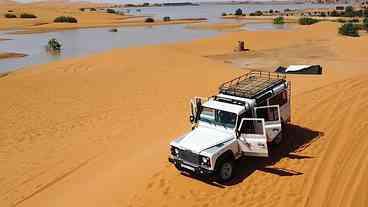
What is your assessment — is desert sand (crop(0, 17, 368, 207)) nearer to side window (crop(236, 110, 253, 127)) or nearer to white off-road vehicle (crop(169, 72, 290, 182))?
white off-road vehicle (crop(169, 72, 290, 182))

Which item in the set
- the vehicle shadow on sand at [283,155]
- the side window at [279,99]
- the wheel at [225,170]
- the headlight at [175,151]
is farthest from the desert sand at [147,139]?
the side window at [279,99]

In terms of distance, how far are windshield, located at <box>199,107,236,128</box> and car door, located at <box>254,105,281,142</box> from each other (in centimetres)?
87

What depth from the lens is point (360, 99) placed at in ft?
56.8

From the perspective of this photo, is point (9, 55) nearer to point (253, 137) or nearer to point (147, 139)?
point (147, 139)

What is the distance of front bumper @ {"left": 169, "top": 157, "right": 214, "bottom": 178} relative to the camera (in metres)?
9.91

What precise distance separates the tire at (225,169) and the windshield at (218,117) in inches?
39.2

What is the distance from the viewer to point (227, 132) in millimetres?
10727

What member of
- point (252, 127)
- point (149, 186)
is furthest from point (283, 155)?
point (149, 186)

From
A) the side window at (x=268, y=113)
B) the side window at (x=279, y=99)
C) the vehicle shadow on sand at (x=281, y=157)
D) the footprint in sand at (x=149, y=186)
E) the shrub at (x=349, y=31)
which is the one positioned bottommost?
the footprint in sand at (x=149, y=186)

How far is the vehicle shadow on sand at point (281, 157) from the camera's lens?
10704 millimetres

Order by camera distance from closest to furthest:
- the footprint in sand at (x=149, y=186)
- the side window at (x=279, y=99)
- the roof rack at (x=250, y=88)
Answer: the footprint in sand at (x=149, y=186), the roof rack at (x=250, y=88), the side window at (x=279, y=99)

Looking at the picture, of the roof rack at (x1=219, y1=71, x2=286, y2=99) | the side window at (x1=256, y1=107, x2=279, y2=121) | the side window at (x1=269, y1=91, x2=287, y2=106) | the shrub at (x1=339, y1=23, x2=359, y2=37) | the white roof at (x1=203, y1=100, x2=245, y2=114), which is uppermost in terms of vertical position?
the shrub at (x1=339, y1=23, x2=359, y2=37)

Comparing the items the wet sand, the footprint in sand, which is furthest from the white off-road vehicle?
the wet sand

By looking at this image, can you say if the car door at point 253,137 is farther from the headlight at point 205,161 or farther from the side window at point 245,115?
the headlight at point 205,161
